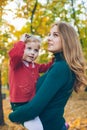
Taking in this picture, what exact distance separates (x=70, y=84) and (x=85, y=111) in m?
13.2

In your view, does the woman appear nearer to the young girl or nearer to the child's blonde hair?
the young girl

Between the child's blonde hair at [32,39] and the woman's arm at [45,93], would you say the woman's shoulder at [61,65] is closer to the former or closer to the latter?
the woman's arm at [45,93]

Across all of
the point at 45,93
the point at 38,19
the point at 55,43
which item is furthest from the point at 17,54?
the point at 38,19

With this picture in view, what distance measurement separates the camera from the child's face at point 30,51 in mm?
3434

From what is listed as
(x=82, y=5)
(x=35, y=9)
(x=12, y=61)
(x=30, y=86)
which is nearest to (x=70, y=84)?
(x=30, y=86)

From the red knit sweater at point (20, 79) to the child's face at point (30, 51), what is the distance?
79mm

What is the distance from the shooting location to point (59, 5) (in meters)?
16.0

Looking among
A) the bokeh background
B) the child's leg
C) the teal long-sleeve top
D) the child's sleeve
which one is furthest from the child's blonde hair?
the bokeh background

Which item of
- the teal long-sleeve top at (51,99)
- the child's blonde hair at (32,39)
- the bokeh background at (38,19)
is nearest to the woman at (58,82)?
the teal long-sleeve top at (51,99)

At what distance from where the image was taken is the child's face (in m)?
3.43

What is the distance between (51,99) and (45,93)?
121mm

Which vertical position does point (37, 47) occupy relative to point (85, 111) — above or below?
above

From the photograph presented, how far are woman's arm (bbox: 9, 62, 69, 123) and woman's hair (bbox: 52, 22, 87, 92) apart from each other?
0.11m

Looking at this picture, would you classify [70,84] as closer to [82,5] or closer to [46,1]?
[46,1]
